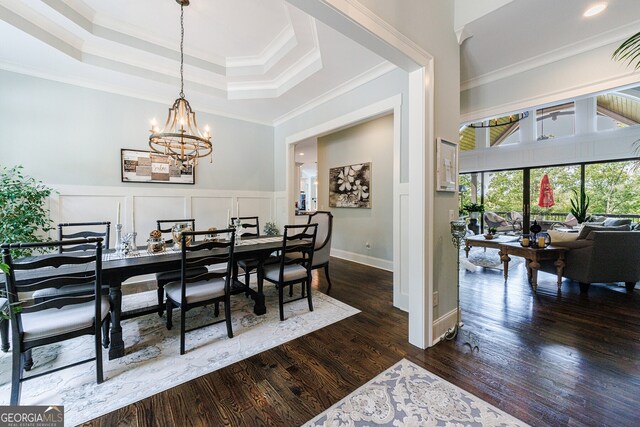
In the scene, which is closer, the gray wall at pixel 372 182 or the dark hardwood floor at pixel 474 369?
the dark hardwood floor at pixel 474 369

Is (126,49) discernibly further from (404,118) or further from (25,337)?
(404,118)

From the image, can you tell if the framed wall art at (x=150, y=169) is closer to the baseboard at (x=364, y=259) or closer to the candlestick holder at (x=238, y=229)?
the candlestick holder at (x=238, y=229)

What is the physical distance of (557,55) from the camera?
9.56 feet

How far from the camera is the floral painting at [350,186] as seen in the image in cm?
511

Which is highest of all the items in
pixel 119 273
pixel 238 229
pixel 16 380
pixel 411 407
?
pixel 238 229

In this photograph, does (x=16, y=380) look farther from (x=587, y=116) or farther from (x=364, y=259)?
(x=587, y=116)

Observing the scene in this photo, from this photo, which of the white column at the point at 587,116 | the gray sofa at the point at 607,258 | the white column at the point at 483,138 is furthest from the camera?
the white column at the point at 483,138

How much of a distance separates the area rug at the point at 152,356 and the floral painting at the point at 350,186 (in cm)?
259

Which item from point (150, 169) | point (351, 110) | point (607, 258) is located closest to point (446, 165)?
point (351, 110)

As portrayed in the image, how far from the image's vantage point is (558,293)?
3.48m

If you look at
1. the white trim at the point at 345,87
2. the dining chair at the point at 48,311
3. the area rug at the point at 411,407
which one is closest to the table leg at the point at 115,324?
the dining chair at the point at 48,311

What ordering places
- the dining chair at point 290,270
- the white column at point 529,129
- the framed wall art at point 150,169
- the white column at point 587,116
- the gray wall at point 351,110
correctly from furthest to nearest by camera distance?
1. the white column at point 529,129
2. the white column at point 587,116
3. the framed wall art at point 150,169
4. the gray wall at point 351,110
5. the dining chair at point 290,270

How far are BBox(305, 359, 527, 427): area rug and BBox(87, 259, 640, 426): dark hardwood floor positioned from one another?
80 mm

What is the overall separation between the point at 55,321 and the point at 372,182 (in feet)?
14.9
